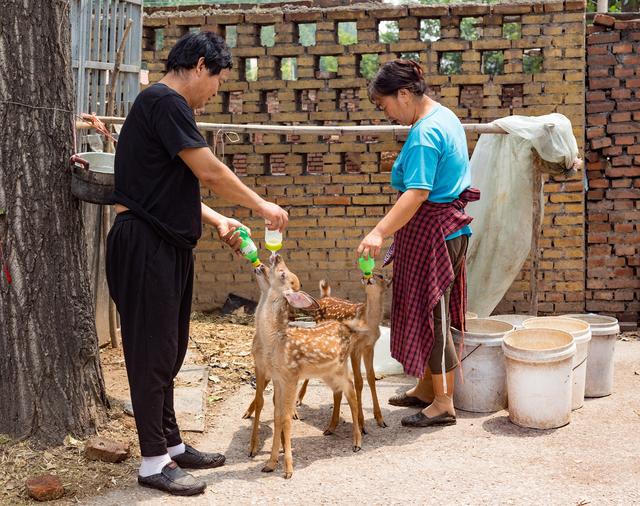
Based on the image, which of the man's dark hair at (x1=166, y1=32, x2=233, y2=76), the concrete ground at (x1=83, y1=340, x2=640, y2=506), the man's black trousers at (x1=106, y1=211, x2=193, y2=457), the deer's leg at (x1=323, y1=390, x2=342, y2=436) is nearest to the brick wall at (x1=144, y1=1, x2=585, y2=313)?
the concrete ground at (x1=83, y1=340, x2=640, y2=506)

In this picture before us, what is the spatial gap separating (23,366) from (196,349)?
263cm

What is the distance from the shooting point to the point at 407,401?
18.9 feet

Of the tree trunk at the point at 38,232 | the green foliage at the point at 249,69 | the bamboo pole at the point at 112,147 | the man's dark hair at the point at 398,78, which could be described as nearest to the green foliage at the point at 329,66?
the green foliage at the point at 249,69

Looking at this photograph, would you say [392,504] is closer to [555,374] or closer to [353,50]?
[555,374]

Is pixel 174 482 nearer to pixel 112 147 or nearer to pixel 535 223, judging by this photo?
pixel 112 147

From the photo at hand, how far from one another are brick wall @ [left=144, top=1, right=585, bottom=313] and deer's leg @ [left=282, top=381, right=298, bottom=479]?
147 inches

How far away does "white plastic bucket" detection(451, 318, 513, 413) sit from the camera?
17.9 feet

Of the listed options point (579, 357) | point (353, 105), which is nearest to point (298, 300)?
point (579, 357)

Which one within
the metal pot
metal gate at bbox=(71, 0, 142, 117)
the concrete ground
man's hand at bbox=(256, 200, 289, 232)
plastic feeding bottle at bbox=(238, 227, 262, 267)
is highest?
metal gate at bbox=(71, 0, 142, 117)

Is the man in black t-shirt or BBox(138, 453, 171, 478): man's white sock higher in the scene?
the man in black t-shirt

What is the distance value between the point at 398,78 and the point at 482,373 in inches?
82.8

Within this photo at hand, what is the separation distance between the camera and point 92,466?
441 centimetres

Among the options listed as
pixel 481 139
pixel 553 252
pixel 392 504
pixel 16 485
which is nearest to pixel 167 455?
pixel 16 485

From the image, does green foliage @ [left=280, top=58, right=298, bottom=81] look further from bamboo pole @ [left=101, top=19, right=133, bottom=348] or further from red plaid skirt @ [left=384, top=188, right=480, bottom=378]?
red plaid skirt @ [left=384, top=188, right=480, bottom=378]
